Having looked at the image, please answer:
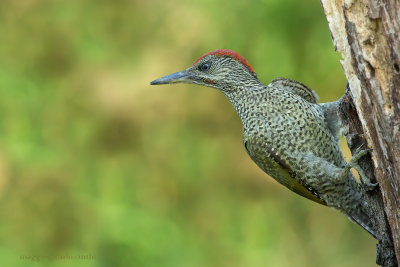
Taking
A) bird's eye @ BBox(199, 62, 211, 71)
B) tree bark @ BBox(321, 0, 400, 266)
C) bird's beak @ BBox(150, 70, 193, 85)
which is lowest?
bird's beak @ BBox(150, 70, 193, 85)

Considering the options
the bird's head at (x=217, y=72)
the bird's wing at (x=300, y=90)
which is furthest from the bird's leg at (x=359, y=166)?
the bird's head at (x=217, y=72)

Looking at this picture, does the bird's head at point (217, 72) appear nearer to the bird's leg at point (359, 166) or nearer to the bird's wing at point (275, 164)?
the bird's wing at point (275, 164)

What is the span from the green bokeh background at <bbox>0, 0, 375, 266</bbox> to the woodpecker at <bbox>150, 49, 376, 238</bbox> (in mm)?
1529

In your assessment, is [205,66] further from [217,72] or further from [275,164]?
[275,164]

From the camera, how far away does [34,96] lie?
5.61m

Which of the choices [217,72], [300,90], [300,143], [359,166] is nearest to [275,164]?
[300,143]

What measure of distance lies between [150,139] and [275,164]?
2191 mm

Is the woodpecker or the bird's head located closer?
the woodpecker

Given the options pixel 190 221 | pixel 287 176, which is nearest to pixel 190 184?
pixel 190 221

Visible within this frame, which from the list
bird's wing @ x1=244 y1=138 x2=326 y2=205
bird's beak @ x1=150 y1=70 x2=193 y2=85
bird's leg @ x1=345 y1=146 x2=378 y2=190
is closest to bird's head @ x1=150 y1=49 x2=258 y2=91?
bird's beak @ x1=150 y1=70 x2=193 y2=85

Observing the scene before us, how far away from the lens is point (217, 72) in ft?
13.5

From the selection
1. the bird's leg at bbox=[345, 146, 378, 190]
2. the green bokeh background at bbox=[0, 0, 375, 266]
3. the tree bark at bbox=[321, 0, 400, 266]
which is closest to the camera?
the tree bark at bbox=[321, 0, 400, 266]

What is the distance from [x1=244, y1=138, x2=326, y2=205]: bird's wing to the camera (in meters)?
3.66

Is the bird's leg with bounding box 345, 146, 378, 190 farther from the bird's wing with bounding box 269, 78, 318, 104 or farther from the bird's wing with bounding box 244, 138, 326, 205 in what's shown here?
the bird's wing with bounding box 269, 78, 318, 104
